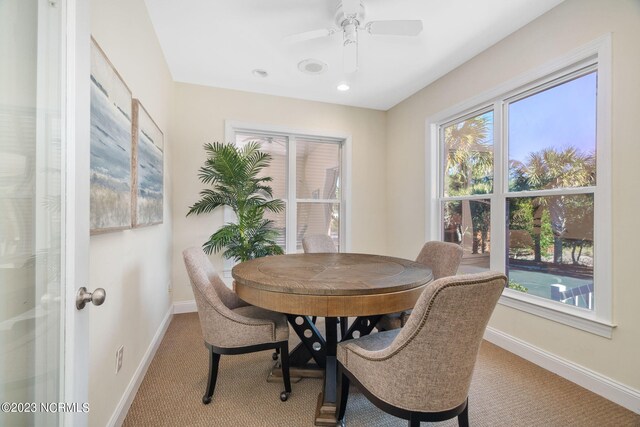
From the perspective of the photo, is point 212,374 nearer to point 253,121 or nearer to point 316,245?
point 316,245

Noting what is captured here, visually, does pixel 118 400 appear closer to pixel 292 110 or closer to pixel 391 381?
pixel 391 381

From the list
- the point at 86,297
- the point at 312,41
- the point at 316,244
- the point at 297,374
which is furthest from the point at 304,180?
the point at 86,297

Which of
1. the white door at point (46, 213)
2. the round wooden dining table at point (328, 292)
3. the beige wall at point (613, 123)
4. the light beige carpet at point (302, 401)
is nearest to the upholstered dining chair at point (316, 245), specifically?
the round wooden dining table at point (328, 292)

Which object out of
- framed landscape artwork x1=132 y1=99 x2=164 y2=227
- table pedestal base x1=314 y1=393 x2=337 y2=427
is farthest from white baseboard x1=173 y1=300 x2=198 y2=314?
table pedestal base x1=314 y1=393 x2=337 y2=427

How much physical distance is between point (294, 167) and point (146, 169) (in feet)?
6.61

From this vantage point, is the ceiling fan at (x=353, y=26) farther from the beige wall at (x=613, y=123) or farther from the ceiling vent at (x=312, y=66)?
the beige wall at (x=613, y=123)

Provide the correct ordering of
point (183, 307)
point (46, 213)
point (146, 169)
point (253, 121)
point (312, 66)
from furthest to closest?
point (253, 121) → point (183, 307) → point (312, 66) → point (146, 169) → point (46, 213)

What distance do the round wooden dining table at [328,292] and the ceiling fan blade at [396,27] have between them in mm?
1588

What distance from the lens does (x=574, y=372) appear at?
1.93 m

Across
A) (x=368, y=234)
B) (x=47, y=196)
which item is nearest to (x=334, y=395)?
(x=47, y=196)

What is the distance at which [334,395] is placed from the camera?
1.60 metres

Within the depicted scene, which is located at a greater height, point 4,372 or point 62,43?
point 62,43

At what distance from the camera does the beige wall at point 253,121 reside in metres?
3.23

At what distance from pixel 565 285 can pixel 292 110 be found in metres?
3.31
